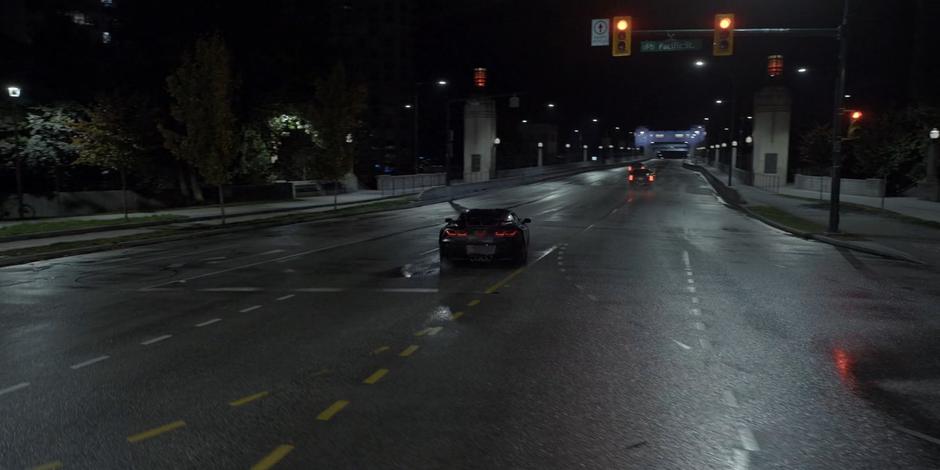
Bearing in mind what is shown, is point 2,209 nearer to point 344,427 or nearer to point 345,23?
point 344,427

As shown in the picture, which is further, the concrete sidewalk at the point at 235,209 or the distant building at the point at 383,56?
the distant building at the point at 383,56

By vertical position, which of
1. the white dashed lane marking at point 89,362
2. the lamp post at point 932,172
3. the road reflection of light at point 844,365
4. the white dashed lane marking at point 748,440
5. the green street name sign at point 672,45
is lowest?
the white dashed lane marking at point 89,362

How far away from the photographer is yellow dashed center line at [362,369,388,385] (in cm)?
683

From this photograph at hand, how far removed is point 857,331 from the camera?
9258 mm

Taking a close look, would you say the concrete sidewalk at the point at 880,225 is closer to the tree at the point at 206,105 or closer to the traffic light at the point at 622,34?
the traffic light at the point at 622,34

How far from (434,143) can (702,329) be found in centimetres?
9253

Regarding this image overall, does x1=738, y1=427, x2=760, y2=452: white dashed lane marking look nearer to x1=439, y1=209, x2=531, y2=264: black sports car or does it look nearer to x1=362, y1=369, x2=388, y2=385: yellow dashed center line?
x1=362, y1=369, x2=388, y2=385: yellow dashed center line

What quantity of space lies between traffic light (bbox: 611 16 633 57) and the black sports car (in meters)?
6.68

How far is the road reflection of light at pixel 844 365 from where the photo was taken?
704 cm

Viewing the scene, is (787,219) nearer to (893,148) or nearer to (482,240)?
(482,240)

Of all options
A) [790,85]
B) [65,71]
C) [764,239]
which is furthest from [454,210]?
[790,85]

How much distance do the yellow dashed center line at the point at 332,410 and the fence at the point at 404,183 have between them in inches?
1596

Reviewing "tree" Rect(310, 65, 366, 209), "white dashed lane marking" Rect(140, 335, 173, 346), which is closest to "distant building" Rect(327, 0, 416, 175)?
"tree" Rect(310, 65, 366, 209)

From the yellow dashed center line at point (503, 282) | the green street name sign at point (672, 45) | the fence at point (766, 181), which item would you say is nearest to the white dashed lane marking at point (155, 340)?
the yellow dashed center line at point (503, 282)
